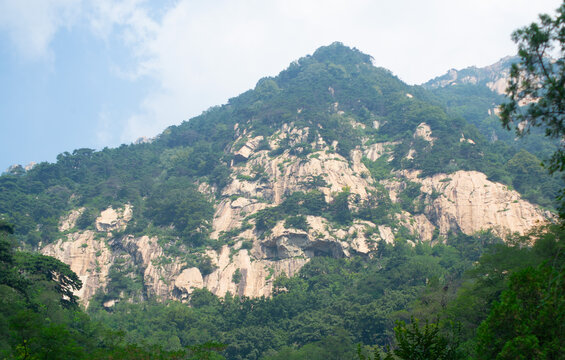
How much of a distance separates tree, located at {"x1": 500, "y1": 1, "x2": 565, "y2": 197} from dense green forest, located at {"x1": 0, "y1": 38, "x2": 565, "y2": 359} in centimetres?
489

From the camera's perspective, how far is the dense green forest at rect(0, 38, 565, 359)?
2294 cm

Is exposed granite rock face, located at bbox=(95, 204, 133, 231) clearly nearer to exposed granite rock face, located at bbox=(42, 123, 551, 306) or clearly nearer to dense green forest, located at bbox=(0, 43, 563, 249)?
exposed granite rock face, located at bbox=(42, 123, 551, 306)

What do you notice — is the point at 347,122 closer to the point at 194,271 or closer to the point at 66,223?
the point at 194,271

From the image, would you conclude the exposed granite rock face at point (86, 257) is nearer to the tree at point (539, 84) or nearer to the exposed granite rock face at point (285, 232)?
the exposed granite rock face at point (285, 232)

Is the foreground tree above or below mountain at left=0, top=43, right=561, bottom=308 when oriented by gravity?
below

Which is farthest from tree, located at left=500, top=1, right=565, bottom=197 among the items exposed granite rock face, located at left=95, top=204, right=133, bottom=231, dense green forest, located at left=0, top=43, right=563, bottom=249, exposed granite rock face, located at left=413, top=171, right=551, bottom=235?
exposed granite rock face, located at left=95, top=204, right=133, bottom=231

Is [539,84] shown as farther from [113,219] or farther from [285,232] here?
[113,219]

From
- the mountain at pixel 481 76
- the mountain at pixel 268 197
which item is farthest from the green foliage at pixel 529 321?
the mountain at pixel 481 76

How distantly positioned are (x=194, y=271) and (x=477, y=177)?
→ 4153 centimetres

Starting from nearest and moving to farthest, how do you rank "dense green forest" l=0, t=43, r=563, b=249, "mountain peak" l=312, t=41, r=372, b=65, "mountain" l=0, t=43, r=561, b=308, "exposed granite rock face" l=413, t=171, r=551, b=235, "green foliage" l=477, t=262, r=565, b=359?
"green foliage" l=477, t=262, r=565, b=359 < "exposed granite rock face" l=413, t=171, r=551, b=235 < "mountain" l=0, t=43, r=561, b=308 < "dense green forest" l=0, t=43, r=563, b=249 < "mountain peak" l=312, t=41, r=372, b=65

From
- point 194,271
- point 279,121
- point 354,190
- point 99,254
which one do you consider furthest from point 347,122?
point 99,254

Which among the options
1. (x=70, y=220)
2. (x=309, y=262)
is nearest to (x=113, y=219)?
(x=70, y=220)

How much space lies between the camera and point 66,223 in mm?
71875

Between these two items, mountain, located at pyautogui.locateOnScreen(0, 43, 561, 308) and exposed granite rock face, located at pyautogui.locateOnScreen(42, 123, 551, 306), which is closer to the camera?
exposed granite rock face, located at pyautogui.locateOnScreen(42, 123, 551, 306)
